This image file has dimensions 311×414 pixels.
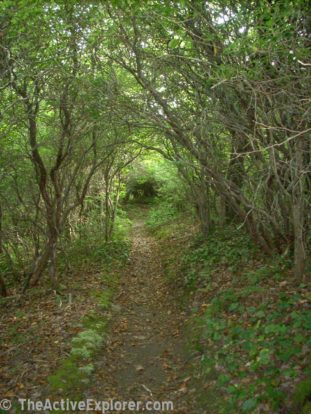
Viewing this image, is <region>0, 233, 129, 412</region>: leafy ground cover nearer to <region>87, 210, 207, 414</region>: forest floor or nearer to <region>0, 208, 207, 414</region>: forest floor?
<region>0, 208, 207, 414</region>: forest floor

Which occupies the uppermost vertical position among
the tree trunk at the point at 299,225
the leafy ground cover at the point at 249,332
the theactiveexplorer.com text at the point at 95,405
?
the tree trunk at the point at 299,225

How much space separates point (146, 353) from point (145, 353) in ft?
0.06

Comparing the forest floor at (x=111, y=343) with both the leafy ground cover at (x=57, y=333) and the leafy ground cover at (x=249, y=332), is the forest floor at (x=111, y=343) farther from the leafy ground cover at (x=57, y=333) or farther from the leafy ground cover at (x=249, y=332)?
the leafy ground cover at (x=249, y=332)

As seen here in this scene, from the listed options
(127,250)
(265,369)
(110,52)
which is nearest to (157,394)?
(265,369)

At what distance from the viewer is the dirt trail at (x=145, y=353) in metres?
5.68

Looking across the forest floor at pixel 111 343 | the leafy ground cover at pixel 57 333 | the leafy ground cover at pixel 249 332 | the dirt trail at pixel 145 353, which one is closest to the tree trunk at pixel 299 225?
the leafy ground cover at pixel 249 332

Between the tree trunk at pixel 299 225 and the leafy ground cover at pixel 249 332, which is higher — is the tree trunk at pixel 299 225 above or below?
above

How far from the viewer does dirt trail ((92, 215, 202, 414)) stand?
5683 millimetres

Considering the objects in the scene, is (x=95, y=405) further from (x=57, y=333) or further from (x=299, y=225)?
(x=299, y=225)

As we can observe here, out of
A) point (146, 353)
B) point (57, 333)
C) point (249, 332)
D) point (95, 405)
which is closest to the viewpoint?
point (95, 405)

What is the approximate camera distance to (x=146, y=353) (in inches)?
273

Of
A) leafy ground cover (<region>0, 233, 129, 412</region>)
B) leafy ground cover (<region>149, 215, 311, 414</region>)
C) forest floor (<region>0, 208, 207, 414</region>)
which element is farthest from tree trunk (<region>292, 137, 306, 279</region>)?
leafy ground cover (<region>0, 233, 129, 412</region>)

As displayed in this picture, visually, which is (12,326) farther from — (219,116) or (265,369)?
(219,116)

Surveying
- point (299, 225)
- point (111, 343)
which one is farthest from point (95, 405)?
point (299, 225)
